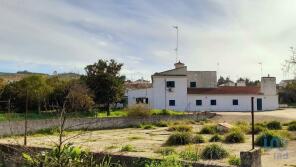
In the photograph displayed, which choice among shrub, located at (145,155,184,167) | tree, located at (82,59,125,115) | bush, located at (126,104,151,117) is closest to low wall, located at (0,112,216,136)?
bush, located at (126,104,151,117)

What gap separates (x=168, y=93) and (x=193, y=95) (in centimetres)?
301

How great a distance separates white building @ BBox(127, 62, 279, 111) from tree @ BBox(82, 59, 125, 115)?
1018cm

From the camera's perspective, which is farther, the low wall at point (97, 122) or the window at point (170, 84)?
the window at point (170, 84)

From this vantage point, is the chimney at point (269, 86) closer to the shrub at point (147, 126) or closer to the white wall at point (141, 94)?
the white wall at point (141, 94)

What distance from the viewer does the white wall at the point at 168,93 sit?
5097 cm

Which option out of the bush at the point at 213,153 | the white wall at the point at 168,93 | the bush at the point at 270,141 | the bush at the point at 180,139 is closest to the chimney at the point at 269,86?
the white wall at the point at 168,93

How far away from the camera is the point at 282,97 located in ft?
226

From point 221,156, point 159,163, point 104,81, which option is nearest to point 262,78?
point 104,81

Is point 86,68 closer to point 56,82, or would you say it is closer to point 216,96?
point 56,82

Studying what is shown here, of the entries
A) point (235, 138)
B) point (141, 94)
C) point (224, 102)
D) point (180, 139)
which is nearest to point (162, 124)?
point (235, 138)

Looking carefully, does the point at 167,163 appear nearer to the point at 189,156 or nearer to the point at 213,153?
the point at 189,156

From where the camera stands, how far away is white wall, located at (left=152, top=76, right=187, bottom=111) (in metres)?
51.0

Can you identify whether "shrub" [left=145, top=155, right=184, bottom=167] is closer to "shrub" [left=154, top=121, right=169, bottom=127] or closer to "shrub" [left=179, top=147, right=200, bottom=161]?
"shrub" [left=179, top=147, right=200, bottom=161]

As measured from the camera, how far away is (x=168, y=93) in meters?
50.9
